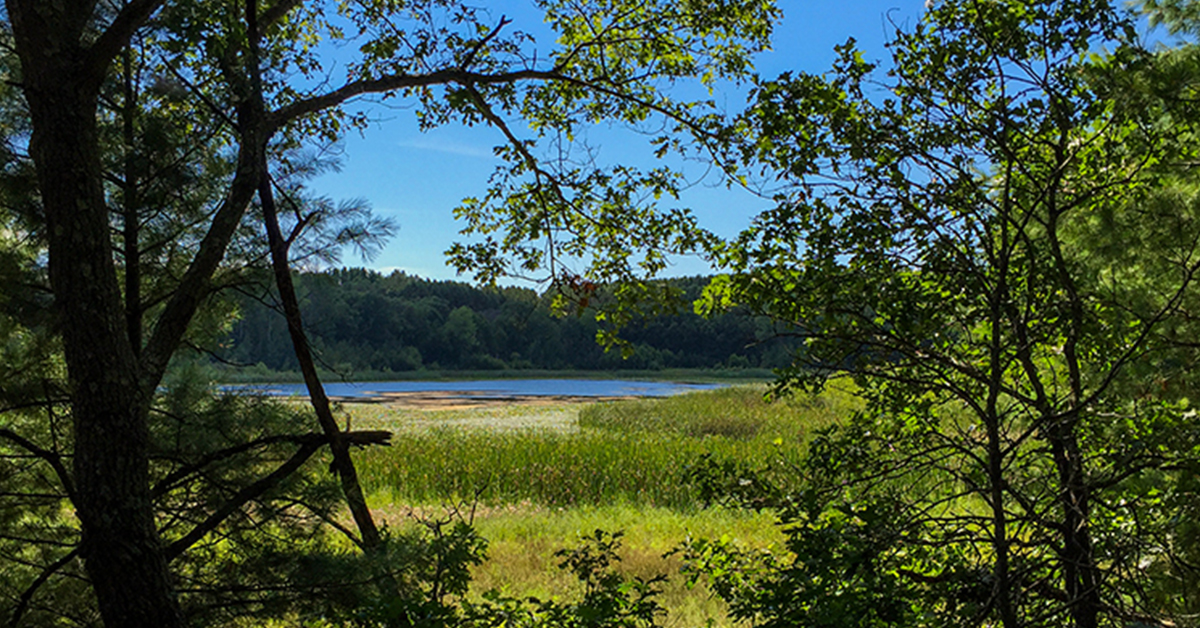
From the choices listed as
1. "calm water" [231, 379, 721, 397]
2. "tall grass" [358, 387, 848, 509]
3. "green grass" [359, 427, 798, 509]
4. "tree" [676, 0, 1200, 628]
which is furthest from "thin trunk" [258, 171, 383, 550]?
"calm water" [231, 379, 721, 397]

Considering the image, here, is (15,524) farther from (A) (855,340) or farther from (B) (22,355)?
(A) (855,340)

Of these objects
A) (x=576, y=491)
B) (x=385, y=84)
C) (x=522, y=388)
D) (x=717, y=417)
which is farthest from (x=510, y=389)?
(x=385, y=84)

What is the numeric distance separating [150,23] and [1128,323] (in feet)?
13.9

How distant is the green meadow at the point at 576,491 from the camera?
245 inches

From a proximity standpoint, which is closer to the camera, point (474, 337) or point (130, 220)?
point (130, 220)

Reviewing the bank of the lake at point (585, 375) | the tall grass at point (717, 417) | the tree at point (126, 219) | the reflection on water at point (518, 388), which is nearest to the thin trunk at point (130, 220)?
the tree at point (126, 219)

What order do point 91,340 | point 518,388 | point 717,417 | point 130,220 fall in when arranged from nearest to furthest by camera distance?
point 91,340 → point 130,220 → point 717,417 → point 518,388

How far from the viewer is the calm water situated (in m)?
38.2

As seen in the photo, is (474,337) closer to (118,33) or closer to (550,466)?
(550,466)

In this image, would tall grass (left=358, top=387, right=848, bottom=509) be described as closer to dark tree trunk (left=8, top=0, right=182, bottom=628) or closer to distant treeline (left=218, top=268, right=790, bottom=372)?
dark tree trunk (left=8, top=0, right=182, bottom=628)

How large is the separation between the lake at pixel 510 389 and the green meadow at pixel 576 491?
702 inches

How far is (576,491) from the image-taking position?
10.2 metres

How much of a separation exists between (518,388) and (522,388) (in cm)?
22

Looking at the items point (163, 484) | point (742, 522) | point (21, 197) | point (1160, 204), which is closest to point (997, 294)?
point (1160, 204)
